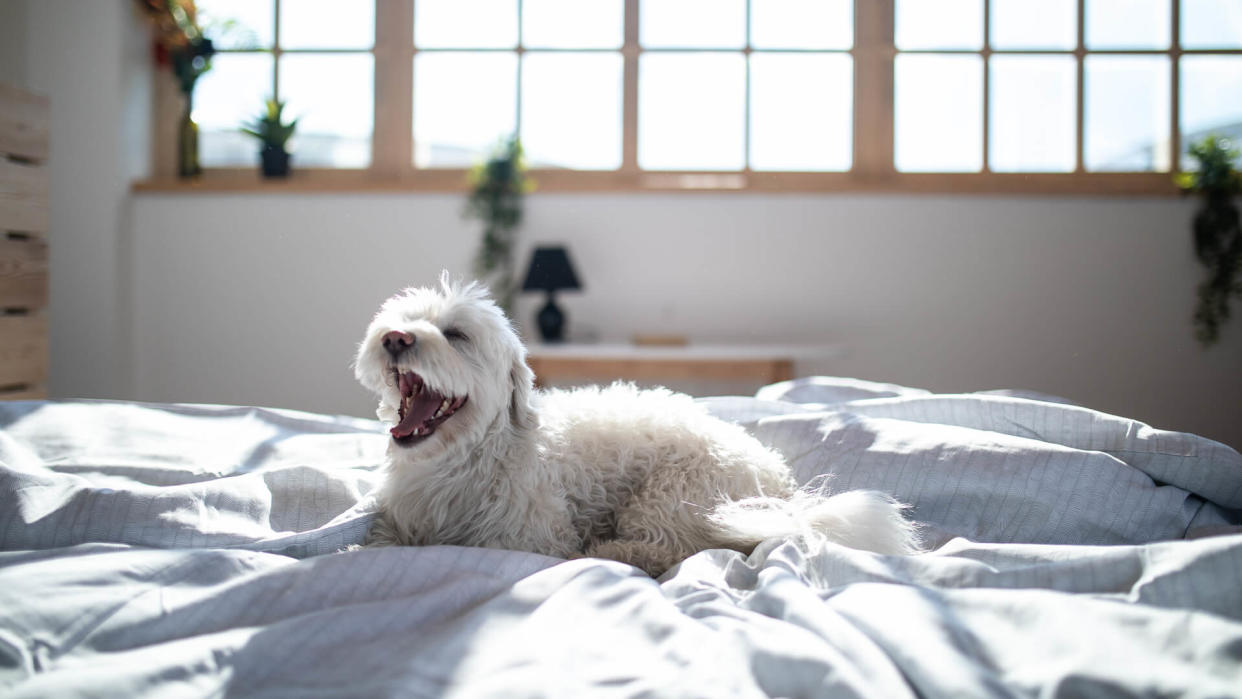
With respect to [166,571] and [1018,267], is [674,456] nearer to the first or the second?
[166,571]

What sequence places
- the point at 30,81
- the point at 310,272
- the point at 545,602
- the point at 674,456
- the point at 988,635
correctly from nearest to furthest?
the point at 988,635 < the point at 545,602 < the point at 674,456 < the point at 30,81 < the point at 310,272

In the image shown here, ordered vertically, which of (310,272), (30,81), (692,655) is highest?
(30,81)

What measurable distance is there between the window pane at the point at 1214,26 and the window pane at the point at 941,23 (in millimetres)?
924

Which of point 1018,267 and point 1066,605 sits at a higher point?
point 1018,267

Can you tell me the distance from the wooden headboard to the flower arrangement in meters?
1.04

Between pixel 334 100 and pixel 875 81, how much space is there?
2529 millimetres

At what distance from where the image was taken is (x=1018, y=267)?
3514mm

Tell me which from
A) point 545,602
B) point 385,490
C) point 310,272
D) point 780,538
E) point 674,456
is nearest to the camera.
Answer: point 545,602

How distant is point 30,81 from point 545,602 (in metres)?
3.79

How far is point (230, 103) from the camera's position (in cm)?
377

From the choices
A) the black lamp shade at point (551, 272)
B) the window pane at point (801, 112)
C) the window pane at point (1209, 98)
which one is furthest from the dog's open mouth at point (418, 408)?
the window pane at point (1209, 98)

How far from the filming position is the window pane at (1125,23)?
141 inches

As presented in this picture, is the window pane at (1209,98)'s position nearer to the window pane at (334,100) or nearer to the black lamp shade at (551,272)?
the black lamp shade at (551,272)

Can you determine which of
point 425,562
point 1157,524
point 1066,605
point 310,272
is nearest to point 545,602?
point 425,562
